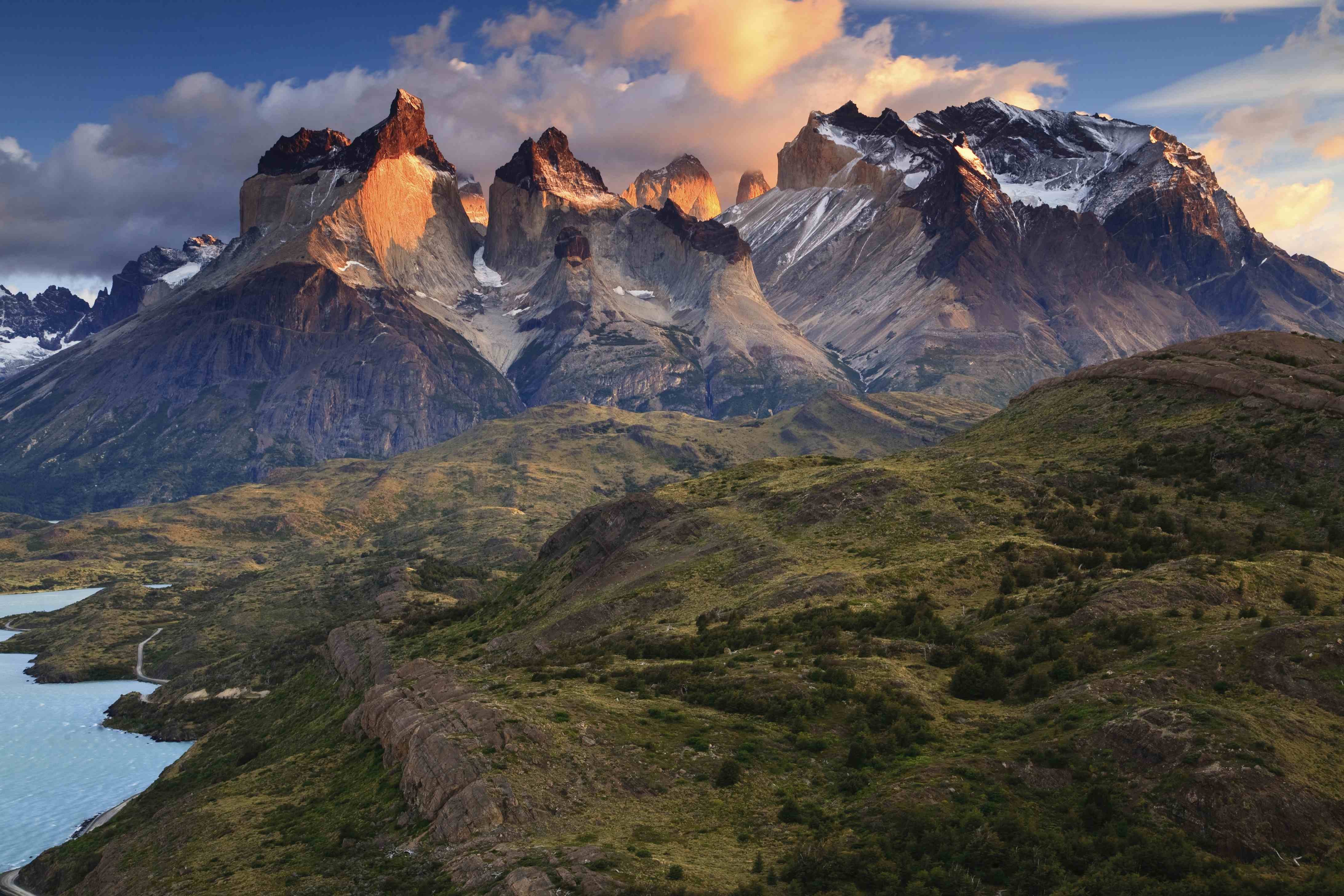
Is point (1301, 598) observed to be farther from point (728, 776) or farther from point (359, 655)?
point (359, 655)

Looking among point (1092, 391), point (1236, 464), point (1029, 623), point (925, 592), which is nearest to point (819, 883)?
point (1029, 623)

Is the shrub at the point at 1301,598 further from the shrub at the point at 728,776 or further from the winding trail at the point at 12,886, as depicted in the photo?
the winding trail at the point at 12,886

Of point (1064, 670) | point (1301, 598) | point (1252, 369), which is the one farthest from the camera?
point (1252, 369)

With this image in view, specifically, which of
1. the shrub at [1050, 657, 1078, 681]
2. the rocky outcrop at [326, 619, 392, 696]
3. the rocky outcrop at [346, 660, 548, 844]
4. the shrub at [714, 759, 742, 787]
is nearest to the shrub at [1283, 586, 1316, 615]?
the shrub at [1050, 657, 1078, 681]

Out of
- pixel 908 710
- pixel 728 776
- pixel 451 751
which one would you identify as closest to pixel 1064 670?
pixel 908 710

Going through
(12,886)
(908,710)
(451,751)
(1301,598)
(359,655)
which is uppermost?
(1301,598)

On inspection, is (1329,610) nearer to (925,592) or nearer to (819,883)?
(925,592)

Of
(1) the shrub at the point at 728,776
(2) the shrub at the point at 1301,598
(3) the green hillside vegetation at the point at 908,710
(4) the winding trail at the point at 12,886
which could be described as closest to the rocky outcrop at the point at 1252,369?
(3) the green hillside vegetation at the point at 908,710
